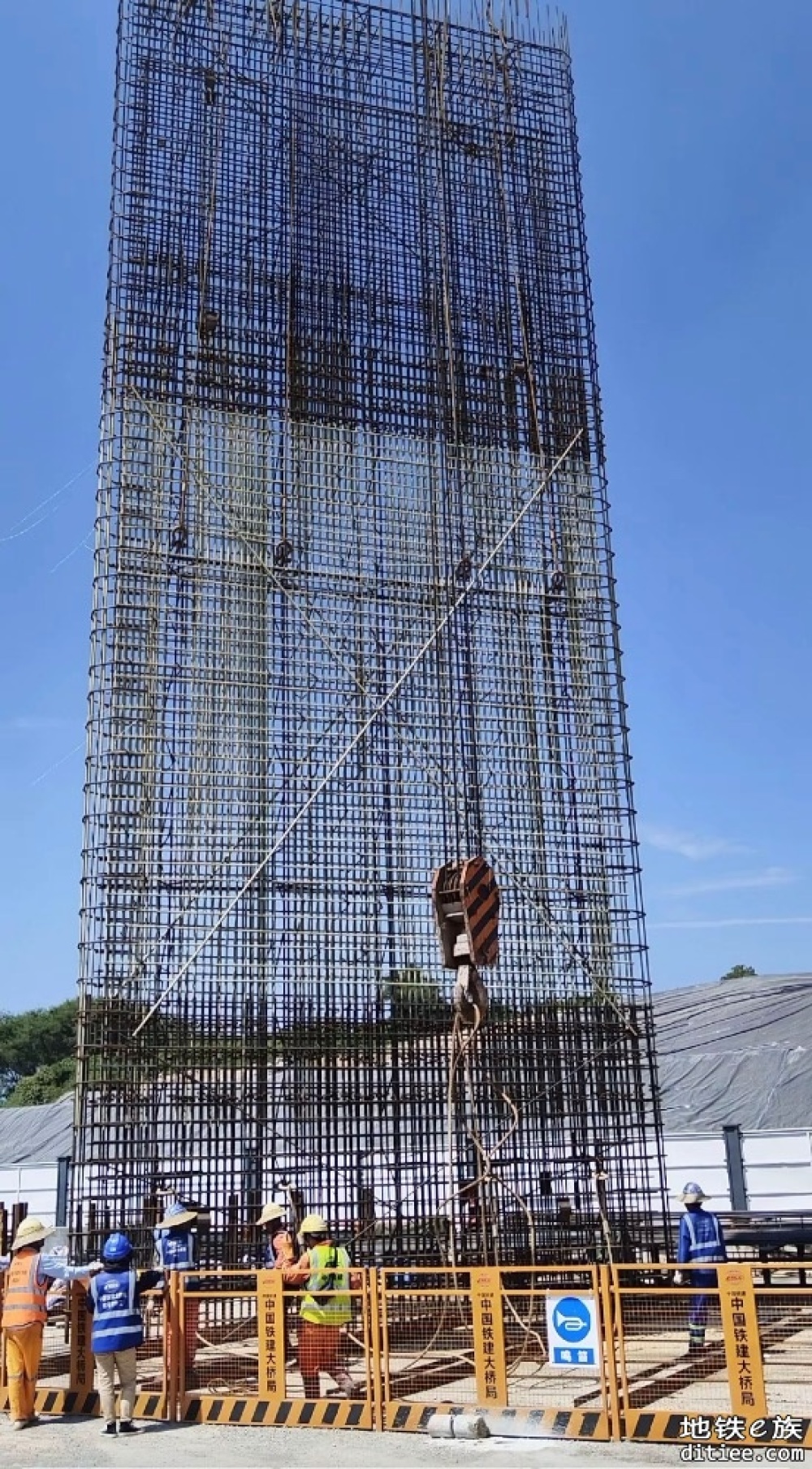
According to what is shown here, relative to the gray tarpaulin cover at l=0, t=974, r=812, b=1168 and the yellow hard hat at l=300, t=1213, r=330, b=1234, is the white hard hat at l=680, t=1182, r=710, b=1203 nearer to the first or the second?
the yellow hard hat at l=300, t=1213, r=330, b=1234

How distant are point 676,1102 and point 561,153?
1788 cm

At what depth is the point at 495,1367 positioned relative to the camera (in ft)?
26.9

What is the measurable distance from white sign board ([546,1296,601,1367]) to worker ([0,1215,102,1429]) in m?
2.90

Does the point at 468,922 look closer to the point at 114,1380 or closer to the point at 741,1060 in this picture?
the point at 114,1380

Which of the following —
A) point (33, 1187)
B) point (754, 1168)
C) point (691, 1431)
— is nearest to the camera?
point (691, 1431)

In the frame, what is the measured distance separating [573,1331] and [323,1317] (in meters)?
1.65

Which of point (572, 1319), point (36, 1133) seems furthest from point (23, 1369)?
point (36, 1133)

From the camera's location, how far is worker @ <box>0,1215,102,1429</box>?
889cm

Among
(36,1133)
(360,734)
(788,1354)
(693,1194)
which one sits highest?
(360,734)

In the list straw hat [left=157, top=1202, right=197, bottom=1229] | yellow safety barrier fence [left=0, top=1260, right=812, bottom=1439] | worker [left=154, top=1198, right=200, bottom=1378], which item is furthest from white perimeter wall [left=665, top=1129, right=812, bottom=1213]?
straw hat [left=157, top=1202, right=197, bottom=1229]

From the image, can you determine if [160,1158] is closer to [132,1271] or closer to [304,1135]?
[304,1135]

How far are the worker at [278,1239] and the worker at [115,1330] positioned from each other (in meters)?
1.29

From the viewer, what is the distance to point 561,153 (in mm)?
17766

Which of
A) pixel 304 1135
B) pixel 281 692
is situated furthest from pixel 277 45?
pixel 304 1135
